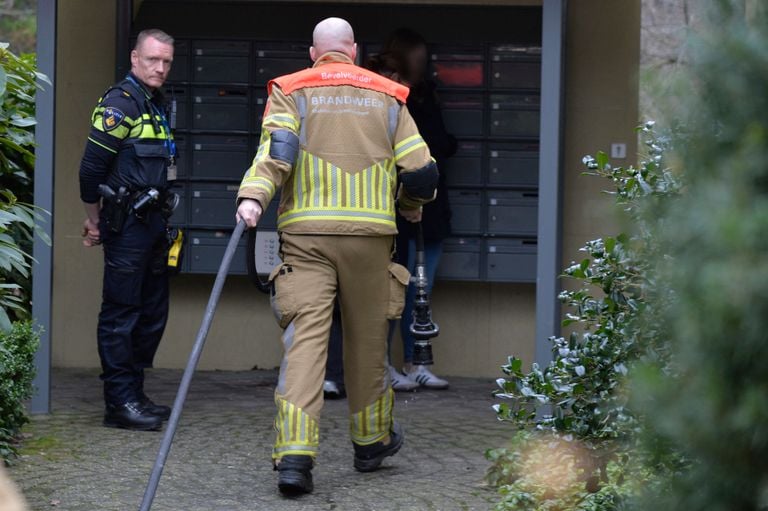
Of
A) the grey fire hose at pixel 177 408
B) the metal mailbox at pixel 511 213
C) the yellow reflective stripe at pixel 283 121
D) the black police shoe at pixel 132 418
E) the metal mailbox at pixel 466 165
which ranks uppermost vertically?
the yellow reflective stripe at pixel 283 121

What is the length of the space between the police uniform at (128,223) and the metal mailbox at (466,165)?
7.19 ft

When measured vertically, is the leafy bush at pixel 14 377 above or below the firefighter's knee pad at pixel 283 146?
below

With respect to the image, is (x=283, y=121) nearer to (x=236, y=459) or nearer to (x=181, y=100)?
(x=236, y=459)

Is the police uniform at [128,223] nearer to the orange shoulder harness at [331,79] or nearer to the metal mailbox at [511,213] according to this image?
the orange shoulder harness at [331,79]

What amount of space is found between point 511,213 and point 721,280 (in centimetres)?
654

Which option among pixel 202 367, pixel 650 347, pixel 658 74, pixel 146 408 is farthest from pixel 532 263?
pixel 658 74

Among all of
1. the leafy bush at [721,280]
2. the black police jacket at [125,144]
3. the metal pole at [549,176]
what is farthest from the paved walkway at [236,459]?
the leafy bush at [721,280]

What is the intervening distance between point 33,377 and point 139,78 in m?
1.53

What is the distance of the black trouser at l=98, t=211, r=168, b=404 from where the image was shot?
6301 mm

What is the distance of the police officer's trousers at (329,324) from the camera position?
5.08 meters

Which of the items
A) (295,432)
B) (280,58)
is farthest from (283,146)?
(280,58)

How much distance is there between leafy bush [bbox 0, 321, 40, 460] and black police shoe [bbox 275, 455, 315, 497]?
122cm

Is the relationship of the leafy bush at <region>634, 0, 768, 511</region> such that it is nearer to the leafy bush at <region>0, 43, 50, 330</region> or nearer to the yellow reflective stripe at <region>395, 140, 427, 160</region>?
the leafy bush at <region>0, 43, 50, 330</region>

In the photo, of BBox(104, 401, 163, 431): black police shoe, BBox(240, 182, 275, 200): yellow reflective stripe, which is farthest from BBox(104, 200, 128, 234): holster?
BBox(240, 182, 275, 200): yellow reflective stripe
